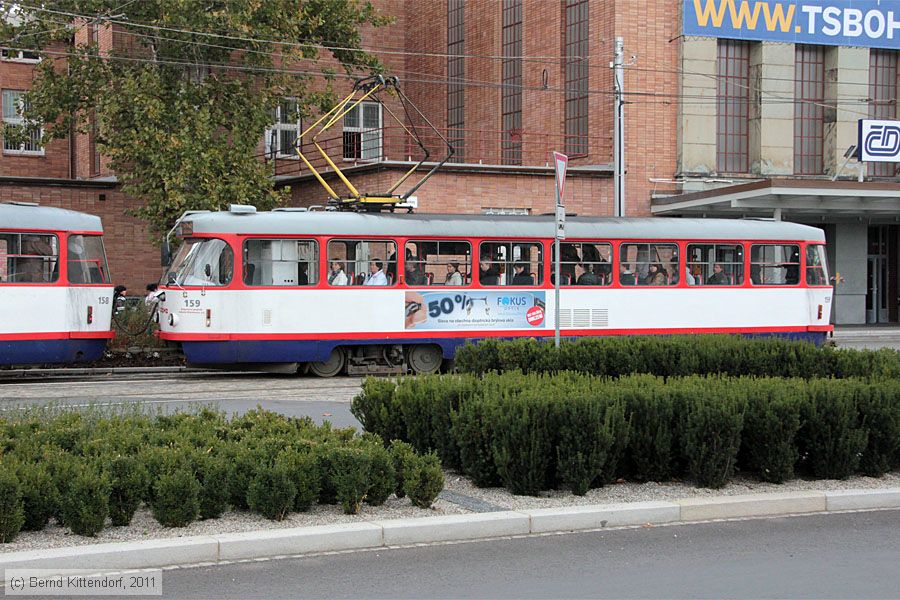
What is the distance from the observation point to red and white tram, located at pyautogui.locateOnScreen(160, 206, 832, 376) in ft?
66.7

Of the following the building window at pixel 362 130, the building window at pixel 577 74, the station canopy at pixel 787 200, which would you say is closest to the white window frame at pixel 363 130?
the building window at pixel 362 130

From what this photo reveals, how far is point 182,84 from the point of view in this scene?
28125 mm

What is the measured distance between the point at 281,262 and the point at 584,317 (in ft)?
19.5

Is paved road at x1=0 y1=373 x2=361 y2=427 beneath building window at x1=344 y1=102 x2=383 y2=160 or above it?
beneath

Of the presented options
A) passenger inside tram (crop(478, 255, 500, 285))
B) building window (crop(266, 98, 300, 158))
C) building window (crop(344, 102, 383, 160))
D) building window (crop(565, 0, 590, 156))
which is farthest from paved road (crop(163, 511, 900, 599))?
building window (crop(344, 102, 383, 160))

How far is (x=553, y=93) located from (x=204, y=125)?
13413 millimetres

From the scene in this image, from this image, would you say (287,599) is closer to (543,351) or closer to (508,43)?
(543,351)

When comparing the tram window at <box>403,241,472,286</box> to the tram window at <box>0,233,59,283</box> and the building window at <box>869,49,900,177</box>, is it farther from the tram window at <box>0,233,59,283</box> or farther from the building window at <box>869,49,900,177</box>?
the building window at <box>869,49,900,177</box>

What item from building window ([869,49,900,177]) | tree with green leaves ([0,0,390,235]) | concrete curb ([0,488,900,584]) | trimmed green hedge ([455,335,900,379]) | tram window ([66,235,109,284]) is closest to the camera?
concrete curb ([0,488,900,584])

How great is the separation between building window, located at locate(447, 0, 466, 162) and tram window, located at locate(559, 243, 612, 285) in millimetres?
18481

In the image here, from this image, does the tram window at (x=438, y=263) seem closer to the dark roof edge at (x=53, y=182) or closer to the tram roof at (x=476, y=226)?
the tram roof at (x=476, y=226)

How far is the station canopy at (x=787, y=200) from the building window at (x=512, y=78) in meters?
6.02

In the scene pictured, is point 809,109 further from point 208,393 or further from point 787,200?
point 208,393

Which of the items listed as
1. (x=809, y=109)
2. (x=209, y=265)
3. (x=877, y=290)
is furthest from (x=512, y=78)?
(x=209, y=265)
